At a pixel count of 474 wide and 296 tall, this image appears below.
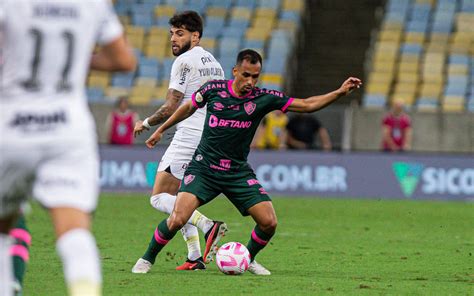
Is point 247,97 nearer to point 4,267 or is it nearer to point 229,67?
point 4,267

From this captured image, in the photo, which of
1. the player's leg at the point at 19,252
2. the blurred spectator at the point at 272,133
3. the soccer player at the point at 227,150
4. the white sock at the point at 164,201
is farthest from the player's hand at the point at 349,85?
the blurred spectator at the point at 272,133

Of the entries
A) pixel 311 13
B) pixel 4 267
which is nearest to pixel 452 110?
pixel 311 13

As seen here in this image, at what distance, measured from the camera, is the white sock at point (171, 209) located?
973cm

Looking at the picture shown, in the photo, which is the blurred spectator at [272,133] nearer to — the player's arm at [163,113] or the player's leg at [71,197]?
the player's arm at [163,113]

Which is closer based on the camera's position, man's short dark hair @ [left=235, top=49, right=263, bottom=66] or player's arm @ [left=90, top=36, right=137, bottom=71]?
player's arm @ [left=90, top=36, right=137, bottom=71]

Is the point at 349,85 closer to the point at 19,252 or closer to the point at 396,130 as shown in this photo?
the point at 19,252

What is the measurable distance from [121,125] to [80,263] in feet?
58.9

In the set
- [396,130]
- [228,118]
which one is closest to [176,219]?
[228,118]

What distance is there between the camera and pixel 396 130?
2252 centimetres

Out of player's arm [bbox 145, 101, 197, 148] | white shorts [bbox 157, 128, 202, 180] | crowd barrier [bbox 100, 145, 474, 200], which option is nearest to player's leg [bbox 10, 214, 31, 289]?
player's arm [bbox 145, 101, 197, 148]

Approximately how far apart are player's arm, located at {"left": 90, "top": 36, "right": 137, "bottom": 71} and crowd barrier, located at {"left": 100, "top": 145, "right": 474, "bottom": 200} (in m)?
15.4

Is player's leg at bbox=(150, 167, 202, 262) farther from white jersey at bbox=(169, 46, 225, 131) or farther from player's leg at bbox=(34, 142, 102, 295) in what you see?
player's leg at bbox=(34, 142, 102, 295)

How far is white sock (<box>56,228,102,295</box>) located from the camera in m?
4.86

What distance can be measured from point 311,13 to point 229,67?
399cm
